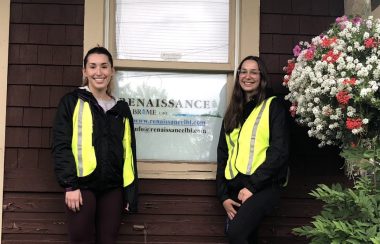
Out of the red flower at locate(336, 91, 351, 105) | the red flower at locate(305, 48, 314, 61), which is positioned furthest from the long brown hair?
the red flower at locate(336, 91, 351, 105)

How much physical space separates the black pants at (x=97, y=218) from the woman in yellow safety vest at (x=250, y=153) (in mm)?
711

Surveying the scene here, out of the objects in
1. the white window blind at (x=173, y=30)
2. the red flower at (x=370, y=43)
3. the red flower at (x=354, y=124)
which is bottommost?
the red flower at (x=354, y=124)

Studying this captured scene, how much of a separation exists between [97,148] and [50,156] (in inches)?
29.9

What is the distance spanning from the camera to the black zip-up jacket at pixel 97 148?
3.04 metres

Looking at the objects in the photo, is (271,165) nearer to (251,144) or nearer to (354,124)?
(251,144)

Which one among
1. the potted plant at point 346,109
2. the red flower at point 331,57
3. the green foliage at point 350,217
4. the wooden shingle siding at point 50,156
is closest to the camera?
the green foliage at point 350,217

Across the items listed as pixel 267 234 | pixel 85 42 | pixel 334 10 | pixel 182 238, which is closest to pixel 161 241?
pixel 182 238

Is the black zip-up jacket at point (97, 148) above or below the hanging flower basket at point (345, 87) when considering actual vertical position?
below

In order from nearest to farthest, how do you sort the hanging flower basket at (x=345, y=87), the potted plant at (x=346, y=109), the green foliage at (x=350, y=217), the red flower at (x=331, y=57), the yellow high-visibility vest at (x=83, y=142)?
the green foliage at (x=350, y=217)
the potted plant at (x=346, y=109)
the hanging flower basket at (x=345, y=87)
the red flower at (x=331, y=57)
the yellow high-visibility vest at (x=83, y=142)

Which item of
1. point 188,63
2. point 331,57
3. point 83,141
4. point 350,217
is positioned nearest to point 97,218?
point 83,141

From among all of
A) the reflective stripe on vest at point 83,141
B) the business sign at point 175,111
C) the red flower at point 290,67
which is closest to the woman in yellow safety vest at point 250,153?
the red flower at point 290,67

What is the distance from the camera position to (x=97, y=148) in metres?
3.14

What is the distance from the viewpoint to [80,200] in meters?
3.02

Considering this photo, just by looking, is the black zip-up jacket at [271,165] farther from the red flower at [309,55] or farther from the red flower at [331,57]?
the red flower at [331,57]
